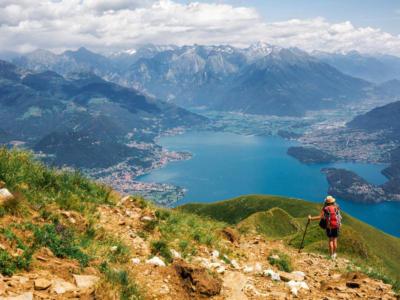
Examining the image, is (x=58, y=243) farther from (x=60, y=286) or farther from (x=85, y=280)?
(x=60, y=286)

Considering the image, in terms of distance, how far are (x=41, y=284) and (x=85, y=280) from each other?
0.88m

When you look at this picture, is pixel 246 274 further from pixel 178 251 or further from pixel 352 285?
pixel 352 285

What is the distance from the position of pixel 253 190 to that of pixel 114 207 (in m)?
175

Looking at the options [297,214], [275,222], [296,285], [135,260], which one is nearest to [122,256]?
[135,260]

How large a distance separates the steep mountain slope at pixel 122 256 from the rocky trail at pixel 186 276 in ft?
0.08

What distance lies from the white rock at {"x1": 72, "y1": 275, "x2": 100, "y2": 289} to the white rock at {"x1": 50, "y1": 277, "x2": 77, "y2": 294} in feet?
0.46

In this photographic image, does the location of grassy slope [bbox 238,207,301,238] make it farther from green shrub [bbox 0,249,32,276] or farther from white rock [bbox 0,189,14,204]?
green shrub [bbox 0,249,32,276]

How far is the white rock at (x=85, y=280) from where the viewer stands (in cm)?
539

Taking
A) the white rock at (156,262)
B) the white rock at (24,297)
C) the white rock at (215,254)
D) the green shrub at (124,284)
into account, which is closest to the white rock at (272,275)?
the white rock at (215,254)

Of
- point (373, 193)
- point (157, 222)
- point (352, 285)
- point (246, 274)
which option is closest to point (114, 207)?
point (157, 222)

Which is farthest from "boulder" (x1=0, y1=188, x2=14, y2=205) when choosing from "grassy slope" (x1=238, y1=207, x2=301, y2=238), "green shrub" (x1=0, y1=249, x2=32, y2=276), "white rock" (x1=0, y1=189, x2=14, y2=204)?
"grassy slope" (x1=238, y1=207, x2=301, y2=238)

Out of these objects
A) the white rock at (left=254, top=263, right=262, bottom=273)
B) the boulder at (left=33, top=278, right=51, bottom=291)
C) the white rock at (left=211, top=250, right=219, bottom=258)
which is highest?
the boulder at (left=33, top=278, right=51, bottom=291)

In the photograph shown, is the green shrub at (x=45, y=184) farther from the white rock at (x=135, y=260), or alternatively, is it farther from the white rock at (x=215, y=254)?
the white rock at (x=215, y=254)

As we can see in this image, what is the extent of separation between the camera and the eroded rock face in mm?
6547
